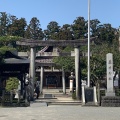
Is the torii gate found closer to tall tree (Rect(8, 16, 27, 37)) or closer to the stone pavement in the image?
the stone pavement

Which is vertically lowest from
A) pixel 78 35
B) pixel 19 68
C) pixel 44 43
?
pixel 19 68

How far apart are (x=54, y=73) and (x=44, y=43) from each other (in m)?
31.4

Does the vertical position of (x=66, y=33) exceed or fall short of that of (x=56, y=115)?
it exceeds it

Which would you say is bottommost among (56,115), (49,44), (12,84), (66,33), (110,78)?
(56,115)

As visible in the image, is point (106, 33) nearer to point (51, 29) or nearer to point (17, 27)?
point (51, 29)

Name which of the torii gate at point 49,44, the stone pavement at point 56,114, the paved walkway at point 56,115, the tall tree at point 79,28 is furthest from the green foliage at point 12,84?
the tall tree at point 79,28

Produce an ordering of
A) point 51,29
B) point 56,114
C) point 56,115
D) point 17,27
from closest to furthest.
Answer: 1. point 56,115
2. point 56,114
3. point 17,27
4. point 51,29

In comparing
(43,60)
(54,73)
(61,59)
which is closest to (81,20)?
(54,73)

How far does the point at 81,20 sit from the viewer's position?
78.9 m

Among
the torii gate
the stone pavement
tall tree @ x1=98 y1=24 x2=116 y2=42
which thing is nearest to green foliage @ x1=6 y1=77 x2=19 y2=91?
the torii gate

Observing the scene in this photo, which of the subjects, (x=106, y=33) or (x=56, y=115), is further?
(x=106, y=33)

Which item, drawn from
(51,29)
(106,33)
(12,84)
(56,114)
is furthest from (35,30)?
(56,114)

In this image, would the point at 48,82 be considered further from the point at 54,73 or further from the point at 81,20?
the point at 81,20

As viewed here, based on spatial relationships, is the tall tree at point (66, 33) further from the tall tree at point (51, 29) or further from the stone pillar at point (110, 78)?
the stone pillar at point (110, 78)
